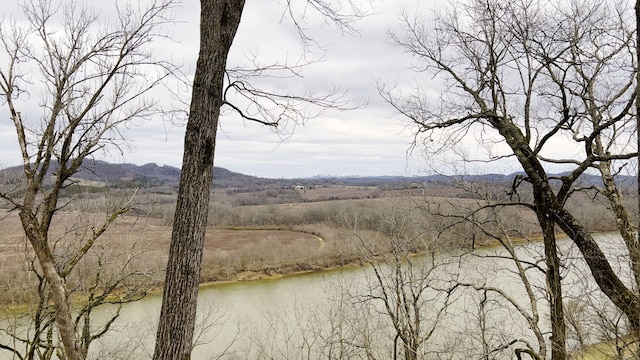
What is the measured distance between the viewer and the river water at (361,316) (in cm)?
695

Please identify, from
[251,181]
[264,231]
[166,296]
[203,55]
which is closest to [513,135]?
[203,55]

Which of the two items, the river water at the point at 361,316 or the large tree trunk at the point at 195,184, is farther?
the river water at the point at 361,316

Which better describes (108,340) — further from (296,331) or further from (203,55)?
(203,55)

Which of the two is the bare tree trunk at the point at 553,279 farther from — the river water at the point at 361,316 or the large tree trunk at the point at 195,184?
the large tree trunk at the point at 195,184

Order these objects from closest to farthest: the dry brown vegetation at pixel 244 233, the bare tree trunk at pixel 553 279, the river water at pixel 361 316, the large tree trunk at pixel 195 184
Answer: the large tree trunk at pixel 195 184, the bare tree trunk at pixel 553 279, the dry brown vegetation at pixel 244 233, the river water at pixel 361 316

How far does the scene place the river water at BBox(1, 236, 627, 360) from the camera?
6949 mm

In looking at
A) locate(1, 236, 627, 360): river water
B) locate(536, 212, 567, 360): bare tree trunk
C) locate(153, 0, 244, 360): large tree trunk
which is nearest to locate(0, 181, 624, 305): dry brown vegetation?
locate(536, 212, 567, 360): bare tree trunk

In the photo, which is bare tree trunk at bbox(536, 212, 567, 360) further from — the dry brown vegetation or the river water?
the river water

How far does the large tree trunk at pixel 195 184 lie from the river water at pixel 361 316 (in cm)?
431

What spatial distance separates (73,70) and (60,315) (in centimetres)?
232

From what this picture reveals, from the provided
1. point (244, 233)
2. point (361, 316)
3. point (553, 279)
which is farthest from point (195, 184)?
point (244, 233)

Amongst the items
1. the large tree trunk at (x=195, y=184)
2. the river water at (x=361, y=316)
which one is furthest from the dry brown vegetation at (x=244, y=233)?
the large tree trunk at (x=195, y=184)

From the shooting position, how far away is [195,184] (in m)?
2.14

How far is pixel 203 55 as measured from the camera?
218cm
